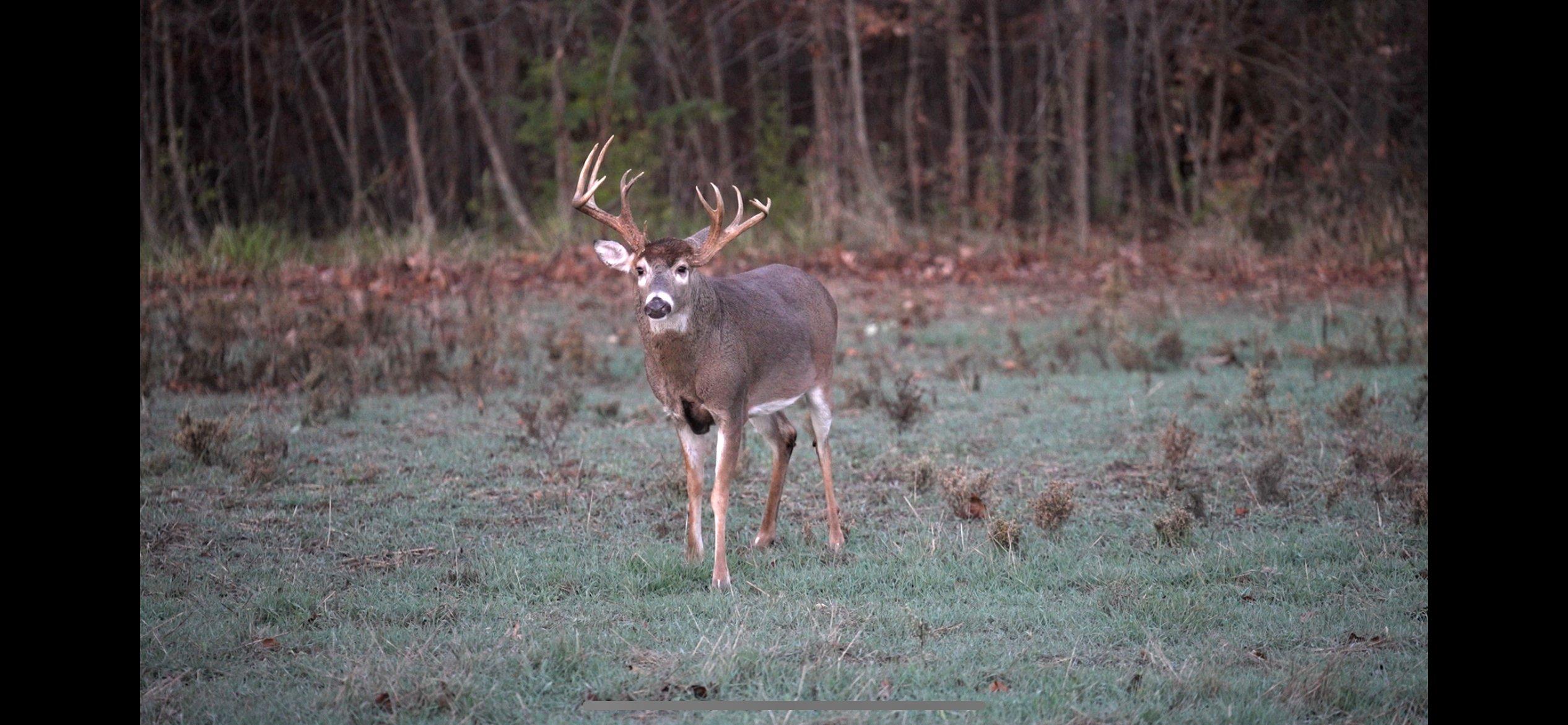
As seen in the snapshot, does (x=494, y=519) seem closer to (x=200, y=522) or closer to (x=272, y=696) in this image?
(x=200, y=522)

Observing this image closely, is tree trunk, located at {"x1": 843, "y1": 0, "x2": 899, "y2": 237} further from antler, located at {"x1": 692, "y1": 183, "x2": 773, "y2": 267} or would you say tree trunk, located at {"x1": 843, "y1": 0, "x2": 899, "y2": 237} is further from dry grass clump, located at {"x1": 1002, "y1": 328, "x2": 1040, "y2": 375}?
antler, located at {"x1": 692, "y1": 183, "x2": 773, "y2": 267}

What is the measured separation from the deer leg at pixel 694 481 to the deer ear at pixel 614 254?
2.39 feet

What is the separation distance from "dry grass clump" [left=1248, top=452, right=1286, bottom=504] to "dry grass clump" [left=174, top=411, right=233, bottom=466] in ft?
18.2

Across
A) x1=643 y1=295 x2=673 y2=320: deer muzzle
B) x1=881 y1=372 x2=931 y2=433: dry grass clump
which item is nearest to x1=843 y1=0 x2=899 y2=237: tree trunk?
x1=881 y1=372 x2=931 y2=433: dry grass clump

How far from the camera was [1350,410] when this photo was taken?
9086 mm

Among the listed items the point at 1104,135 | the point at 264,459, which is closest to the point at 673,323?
the point at 264,459

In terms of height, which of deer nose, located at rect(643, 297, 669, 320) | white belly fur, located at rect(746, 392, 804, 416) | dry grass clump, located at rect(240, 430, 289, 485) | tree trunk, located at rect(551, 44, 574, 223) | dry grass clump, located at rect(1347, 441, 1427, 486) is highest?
tree trunk, located at rect(551, 44, 574, 223)

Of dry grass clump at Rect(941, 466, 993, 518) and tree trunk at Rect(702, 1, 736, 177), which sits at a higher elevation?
tree trunk at Rect(702, 1, 736, 177)

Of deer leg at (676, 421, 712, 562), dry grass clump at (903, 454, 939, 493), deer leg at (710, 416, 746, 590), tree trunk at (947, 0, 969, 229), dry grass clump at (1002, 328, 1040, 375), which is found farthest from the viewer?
tree trunk at (947, 0, 969, 229)

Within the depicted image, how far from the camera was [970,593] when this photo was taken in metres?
5.86

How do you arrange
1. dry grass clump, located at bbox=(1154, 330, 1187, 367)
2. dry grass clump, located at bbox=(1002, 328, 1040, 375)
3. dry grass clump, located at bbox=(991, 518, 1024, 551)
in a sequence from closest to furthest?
dry grass clump, located at bbox=(991, 518, 1024, 551) → dry grass clump, located at bbox=(1002, 328, 1040, 375) → dry grass clump, located at bbox=(1154, 330, 1187, 367)

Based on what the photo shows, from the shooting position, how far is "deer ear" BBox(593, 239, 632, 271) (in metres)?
6.09

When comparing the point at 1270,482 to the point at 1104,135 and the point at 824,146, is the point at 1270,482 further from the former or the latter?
the point at 1104,135

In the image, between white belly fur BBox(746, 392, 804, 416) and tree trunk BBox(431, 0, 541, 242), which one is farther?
tree trunk BBox(431, 0, 541, 242)
